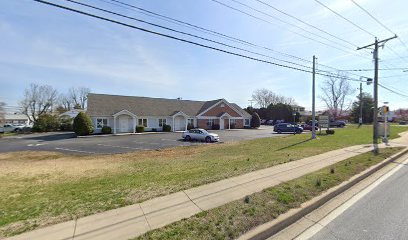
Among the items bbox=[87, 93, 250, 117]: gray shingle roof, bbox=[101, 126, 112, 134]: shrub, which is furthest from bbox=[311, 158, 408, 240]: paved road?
bbox=[87, 93, 250, 117]: gray shingle roof

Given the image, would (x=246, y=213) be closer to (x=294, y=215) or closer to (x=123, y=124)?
(x=294, y=215)

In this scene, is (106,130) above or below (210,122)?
below

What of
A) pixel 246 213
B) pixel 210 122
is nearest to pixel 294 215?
pixel 246 213

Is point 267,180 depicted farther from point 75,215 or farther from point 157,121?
point 157,121

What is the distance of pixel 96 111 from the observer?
34.5 m

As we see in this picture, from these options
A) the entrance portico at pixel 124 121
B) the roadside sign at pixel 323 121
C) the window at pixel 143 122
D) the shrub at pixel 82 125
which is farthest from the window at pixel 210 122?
the shrub at pixel 82 125

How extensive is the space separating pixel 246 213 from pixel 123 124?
111 ft

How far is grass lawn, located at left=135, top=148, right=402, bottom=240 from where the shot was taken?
3.92 meters

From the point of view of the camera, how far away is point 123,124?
35.9 m

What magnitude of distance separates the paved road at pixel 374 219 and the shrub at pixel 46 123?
151ft

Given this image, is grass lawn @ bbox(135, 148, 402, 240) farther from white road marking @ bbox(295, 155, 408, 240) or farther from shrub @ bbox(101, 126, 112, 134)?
shrub @ bbox(101, 126, 112, 134)

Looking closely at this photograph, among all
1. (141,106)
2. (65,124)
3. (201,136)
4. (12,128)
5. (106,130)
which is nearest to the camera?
(201,136)

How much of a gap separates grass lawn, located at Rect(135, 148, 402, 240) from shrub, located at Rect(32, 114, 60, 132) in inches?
1748

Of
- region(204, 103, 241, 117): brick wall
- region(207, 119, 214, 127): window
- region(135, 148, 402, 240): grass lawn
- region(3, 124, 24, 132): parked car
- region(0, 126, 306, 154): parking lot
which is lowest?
Result: region(0, 126, 306, 154): parking lot
